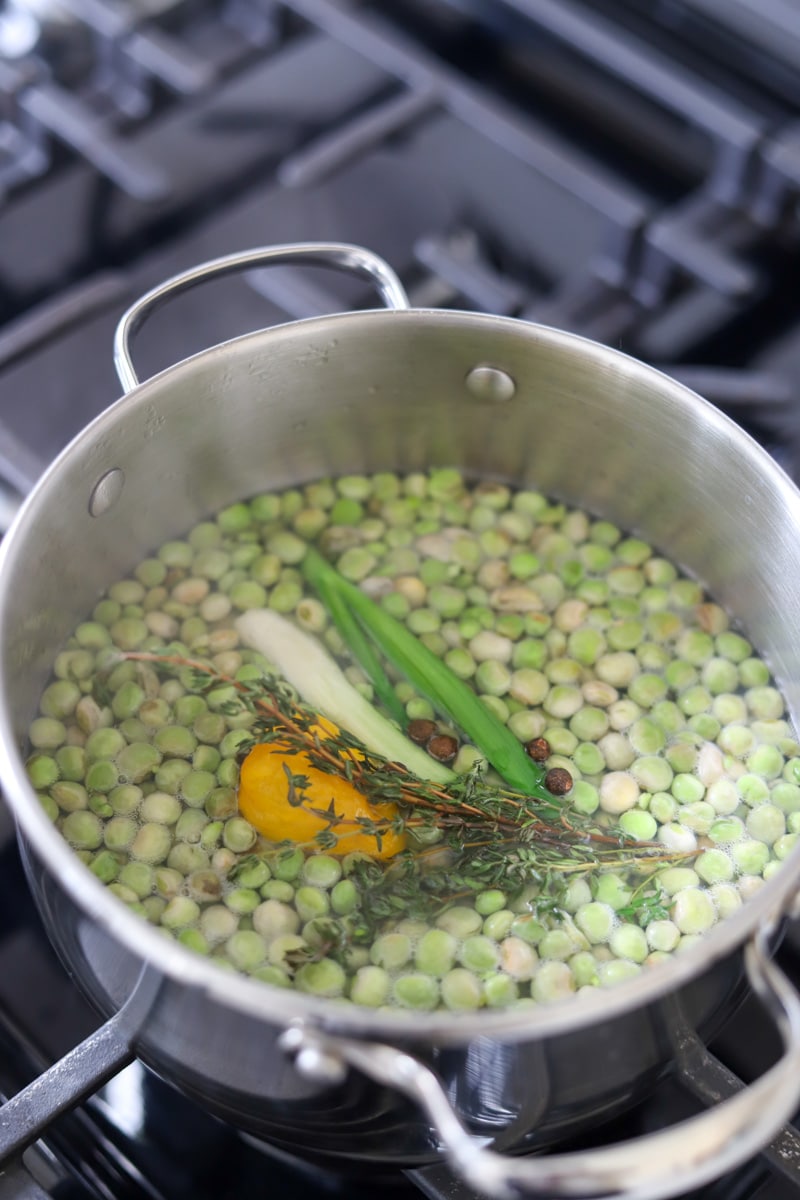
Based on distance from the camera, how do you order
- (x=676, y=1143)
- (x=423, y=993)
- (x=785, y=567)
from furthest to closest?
(x=785, y=567)
(x=423, y=993)
(x=676, y=1143)

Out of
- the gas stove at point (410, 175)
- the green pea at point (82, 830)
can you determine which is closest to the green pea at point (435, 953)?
the green pea at point (82, 830)

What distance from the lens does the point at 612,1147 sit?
0.59 meters

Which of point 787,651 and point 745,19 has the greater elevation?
point 745,19

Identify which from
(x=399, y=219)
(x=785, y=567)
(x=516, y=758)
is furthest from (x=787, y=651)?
(x=399, y=219)

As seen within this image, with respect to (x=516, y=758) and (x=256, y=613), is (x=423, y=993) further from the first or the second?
(x=256, y=613)

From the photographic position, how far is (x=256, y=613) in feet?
3.46

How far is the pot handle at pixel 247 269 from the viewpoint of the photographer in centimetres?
89

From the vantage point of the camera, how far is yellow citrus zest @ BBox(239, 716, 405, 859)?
89cm

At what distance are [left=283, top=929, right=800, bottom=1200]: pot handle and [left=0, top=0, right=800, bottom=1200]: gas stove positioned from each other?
64cm

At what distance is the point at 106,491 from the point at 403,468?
12.9 inches

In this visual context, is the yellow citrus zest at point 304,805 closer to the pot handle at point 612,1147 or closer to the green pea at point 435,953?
the green pea at point 435,953

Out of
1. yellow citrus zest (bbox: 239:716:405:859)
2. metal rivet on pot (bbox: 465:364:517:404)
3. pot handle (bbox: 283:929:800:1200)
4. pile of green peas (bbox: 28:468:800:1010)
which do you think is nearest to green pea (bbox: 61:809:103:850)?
pile of green peas (bbox: 28:468:800:1010)

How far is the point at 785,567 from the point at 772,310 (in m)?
0.43

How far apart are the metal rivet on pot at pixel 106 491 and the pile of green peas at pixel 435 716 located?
12cm
